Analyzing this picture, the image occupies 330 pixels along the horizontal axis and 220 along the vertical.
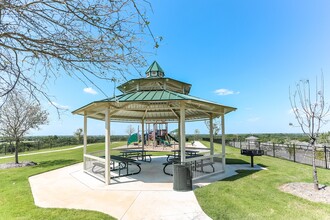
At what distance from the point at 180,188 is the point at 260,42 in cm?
987

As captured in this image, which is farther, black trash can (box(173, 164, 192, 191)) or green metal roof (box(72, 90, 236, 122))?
green metal roof (box(72, 90, 236, 122))

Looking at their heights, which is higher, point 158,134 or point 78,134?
point 158,134

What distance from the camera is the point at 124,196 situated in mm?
6023

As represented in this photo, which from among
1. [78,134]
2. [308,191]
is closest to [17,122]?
[308,191]

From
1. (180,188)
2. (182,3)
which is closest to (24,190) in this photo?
(180,188)

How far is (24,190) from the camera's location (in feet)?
22.1

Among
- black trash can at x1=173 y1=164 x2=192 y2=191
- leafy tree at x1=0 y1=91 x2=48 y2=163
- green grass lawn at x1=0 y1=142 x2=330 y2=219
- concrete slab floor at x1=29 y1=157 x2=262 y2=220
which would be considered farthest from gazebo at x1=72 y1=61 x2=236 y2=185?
leafy tree at x1=0 y1=91 x2=48 y2=163

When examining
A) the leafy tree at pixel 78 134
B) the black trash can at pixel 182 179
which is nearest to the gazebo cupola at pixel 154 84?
the black trash can at pixel 182 179

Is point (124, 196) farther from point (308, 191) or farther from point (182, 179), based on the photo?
point (308, 191)

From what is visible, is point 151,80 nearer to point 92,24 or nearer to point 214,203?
point 214,203

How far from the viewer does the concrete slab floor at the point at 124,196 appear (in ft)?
15.8

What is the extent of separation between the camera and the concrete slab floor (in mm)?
4812

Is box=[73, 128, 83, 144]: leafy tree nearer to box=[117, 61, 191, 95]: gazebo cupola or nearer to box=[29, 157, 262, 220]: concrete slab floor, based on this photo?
box=[29, 157, 262, 220]: concrete slab floor

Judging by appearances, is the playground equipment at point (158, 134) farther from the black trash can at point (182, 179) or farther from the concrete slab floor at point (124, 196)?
the black trash can at point (182, 179)
